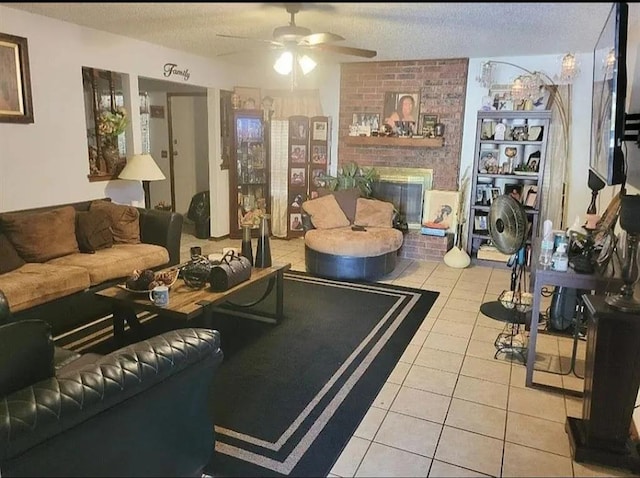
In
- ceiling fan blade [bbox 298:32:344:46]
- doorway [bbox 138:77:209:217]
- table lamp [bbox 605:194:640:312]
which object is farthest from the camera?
doorway [bbox 138:77:209:217]

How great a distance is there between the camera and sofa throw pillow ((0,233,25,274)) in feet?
10.2

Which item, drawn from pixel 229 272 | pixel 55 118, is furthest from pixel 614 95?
pixel 55 118

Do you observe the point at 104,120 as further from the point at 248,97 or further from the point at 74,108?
the point at 248,97

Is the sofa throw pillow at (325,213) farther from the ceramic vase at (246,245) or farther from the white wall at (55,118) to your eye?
the white wall at (55,118)

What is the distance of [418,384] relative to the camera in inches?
105

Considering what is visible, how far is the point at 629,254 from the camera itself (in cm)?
200

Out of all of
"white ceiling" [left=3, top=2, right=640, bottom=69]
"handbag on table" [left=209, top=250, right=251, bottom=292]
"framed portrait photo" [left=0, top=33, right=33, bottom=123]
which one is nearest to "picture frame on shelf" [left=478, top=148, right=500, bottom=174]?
"white ceiling" [left=3, top=2, right=640, bottom=69]

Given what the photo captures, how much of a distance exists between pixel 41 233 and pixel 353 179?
10.7ft

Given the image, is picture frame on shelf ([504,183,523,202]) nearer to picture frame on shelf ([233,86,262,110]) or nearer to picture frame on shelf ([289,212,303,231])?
picture frame on shelf ([289,212,303,231])

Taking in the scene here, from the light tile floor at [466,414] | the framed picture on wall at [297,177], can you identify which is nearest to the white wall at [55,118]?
the framed picture on wall at [297,177]

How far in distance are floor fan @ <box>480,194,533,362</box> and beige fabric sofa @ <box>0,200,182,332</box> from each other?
2650 millimetres

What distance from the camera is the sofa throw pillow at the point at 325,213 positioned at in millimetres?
4855

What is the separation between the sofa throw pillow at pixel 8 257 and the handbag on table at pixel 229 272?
55.3 inches

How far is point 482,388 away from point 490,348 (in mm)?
568
